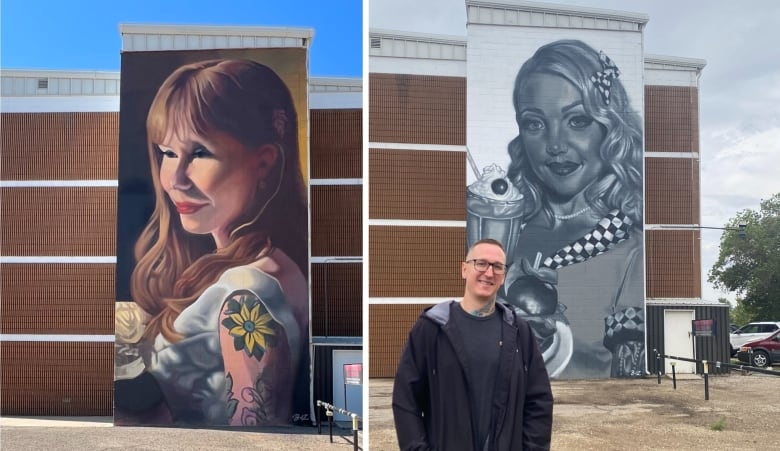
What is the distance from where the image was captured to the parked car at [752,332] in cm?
1419

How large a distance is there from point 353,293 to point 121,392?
3.85 meters

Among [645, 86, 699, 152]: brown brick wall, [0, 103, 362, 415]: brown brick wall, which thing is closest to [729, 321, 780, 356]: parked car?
[645, 86, 699, 152]: brown brick wall

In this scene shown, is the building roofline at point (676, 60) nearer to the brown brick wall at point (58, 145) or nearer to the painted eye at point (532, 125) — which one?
the painted eye at point (532, 125)

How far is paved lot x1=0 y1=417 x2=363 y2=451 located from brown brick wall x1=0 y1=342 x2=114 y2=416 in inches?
36.6

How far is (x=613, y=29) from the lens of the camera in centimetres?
1262

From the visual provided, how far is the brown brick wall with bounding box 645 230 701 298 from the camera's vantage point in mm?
12742

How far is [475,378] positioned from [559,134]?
10.6 meters

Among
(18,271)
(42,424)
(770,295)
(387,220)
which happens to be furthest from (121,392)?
(770,295)

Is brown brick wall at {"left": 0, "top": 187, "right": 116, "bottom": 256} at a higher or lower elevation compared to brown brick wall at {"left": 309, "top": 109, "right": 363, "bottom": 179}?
lower

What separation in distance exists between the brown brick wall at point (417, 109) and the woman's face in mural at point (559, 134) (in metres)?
1.15

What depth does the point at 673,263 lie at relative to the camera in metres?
12.8

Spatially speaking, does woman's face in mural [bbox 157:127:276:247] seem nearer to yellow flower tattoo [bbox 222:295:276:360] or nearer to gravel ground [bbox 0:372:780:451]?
yellow flower tattoo [bbox 222:295:276:360]

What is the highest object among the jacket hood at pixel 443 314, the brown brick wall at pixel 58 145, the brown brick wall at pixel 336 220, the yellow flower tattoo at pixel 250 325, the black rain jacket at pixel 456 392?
the brown brick wall at pixel 58 145

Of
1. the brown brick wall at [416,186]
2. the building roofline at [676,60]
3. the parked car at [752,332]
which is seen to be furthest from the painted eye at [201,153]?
the parked car at [752,332]
